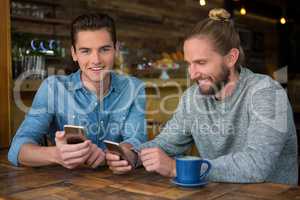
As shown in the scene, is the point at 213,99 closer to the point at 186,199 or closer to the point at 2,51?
the point at 186,199

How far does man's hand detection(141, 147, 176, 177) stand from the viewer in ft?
4.26

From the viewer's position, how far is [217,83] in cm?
156

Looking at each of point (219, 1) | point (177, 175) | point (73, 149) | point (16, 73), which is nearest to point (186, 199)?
point (177, 175)

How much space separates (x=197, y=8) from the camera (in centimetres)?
633

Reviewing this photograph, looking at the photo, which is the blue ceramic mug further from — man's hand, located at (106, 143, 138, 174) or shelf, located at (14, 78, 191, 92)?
shelf, located at (14, 78, 191, 92)

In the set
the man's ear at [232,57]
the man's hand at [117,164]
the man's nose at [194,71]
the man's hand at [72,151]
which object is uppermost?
the man's ear at [232,57]

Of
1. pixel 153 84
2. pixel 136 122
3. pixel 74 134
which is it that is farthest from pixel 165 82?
pixel 74 134

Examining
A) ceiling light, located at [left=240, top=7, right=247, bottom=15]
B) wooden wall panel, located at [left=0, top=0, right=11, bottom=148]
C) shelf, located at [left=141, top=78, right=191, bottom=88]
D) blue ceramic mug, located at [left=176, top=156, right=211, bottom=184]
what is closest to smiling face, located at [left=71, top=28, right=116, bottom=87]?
blue ceramic mug, located at [left=176, top=156, right=211, bottom=184]

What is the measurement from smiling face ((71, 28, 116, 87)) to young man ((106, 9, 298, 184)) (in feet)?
1.09

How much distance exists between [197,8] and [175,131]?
16.2 ft

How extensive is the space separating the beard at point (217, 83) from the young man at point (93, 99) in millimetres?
337

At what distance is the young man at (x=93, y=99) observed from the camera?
5.52ft

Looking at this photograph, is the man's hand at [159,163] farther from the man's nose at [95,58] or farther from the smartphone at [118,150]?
the man's nose at [95,58]

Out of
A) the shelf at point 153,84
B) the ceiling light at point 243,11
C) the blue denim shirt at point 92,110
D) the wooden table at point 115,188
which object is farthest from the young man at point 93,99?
the ceiling light at point 243,11
